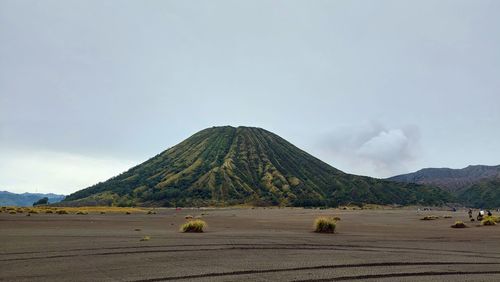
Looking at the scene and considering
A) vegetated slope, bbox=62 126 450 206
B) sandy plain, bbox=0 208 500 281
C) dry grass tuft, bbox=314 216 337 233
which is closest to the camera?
sandy plain, bbox=0 208 500 281

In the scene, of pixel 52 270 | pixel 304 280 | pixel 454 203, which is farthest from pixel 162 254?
pixel 454 203

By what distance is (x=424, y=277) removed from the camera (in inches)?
423

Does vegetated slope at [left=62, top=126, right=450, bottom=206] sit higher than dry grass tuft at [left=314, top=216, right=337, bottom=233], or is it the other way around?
vegetated slope at [left=62, top=126, right=450, bottom=206]

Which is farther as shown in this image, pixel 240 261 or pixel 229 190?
pixel 229 190

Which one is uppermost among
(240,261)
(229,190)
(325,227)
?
(229,190)

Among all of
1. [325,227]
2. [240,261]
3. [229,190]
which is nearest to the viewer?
[240,261]

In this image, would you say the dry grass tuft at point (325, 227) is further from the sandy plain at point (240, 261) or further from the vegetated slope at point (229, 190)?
the vegetated slope at point (229, 190)

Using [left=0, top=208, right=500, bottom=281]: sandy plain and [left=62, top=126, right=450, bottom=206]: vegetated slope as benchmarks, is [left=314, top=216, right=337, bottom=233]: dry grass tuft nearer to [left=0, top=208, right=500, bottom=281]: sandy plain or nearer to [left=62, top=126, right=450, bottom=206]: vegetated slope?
[left=0, top=208, right=500, bottom=281]: sandy plain

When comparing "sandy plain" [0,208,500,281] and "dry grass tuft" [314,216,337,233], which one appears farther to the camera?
"dry grass tuft" [314,216,337,233]

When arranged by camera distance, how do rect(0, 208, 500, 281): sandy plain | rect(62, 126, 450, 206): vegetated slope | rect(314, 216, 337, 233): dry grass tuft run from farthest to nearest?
rect(62, 126, 450, 206): vegetated slope, rect(314, 216, 337, 233): dry grass tuft, rect(0, 208, 500, 281): sandy plain

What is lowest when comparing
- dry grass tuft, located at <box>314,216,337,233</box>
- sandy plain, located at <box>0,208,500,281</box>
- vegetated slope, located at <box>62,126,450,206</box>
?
sandy plain, located at <box>0,208,500,281</box>

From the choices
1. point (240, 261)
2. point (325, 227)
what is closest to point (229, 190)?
point (325, 227)

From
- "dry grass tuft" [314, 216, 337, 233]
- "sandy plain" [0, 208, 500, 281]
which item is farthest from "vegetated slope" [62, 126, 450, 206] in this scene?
"sandy plain" [0, 208, 500, 281]

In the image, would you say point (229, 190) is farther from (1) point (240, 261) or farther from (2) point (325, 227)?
(1) point (240, 261)
